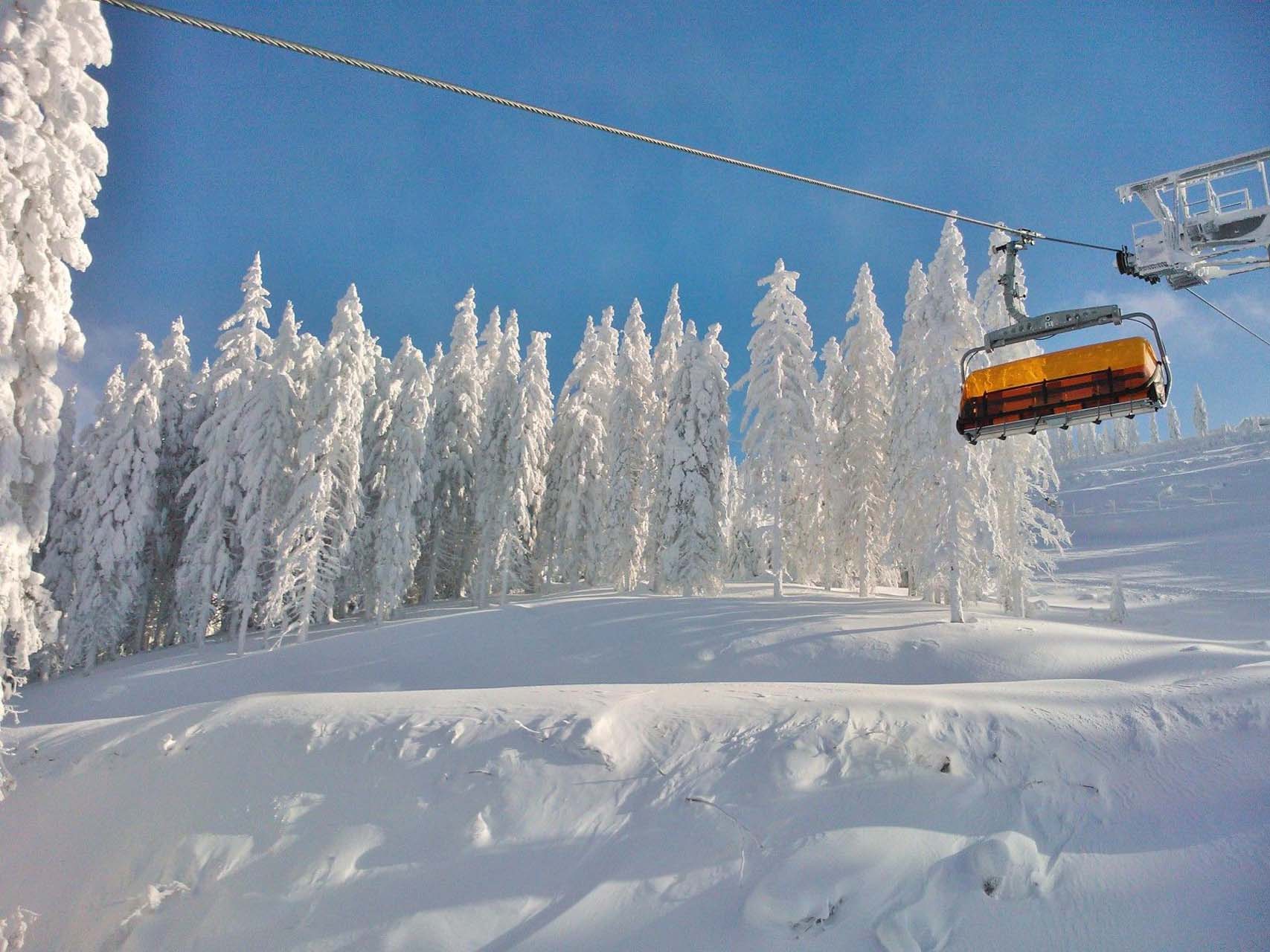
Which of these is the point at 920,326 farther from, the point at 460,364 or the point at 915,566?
the point at 460,364

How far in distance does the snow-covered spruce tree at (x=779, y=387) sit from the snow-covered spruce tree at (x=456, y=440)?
16701mm

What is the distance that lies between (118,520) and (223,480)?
16.6 ft

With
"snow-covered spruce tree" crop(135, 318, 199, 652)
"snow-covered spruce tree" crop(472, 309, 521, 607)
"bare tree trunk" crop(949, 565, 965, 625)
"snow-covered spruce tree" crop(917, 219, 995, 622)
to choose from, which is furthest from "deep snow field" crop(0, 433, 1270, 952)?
"snow-covered spruce tree" crop(135, 318, 199, 652)

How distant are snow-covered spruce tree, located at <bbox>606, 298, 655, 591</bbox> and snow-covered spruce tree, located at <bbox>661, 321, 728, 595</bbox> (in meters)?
4.71

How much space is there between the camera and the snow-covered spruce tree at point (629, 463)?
3797 cm

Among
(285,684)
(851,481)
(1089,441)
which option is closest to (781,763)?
(285,684)

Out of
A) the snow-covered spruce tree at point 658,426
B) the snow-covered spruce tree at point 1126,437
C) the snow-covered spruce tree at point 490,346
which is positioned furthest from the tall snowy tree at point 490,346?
the snow-covered spruce tree at point 1126,437

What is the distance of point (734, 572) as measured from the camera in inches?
2420

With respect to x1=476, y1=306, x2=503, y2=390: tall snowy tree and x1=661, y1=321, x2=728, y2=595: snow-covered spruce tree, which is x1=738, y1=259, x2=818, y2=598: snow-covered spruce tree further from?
x1=476, y1=306, x2=503, y2=390: tall snowy tree

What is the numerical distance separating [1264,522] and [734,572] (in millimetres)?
42909

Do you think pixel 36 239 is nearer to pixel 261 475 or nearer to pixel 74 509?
Answer: pixel 261 475

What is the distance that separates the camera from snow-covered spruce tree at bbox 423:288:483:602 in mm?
38750

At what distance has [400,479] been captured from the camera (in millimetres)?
32719

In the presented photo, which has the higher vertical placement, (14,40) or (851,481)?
(14,40)
